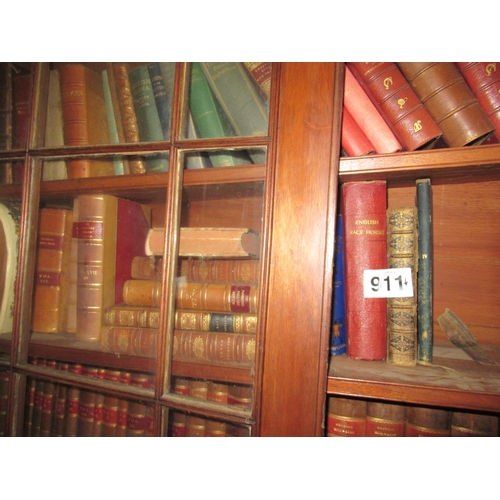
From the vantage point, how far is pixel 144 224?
2.23 feet

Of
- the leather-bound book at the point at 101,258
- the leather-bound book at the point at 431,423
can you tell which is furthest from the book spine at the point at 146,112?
the leather-bound book at the point at 431,423

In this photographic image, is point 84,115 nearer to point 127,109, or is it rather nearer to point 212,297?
point 127,109

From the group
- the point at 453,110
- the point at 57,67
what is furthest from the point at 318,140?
the point at 57,67

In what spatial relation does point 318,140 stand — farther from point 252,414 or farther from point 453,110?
point 252,414

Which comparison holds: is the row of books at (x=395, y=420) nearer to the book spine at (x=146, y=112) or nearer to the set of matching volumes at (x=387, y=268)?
the set of matching volumes at (x=387, y=268)

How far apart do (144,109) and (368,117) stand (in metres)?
0.49

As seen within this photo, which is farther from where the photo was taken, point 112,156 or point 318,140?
point 112,156

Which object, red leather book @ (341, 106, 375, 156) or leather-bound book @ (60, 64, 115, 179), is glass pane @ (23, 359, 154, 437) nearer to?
leather-bound book @ (60, 64, 115, 179)


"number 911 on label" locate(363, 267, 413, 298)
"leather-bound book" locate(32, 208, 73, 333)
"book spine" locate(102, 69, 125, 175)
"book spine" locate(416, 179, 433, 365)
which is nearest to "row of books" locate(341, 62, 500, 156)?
"book spine" locate(416, 179, 433, 365)

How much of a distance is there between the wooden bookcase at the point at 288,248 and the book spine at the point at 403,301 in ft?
0.13

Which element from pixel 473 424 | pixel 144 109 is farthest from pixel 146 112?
pixel 473 424

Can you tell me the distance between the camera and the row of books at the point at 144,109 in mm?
632

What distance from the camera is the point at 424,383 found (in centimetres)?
53

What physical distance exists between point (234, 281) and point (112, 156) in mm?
405
